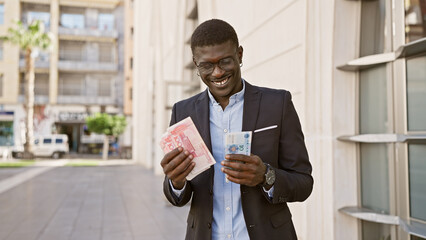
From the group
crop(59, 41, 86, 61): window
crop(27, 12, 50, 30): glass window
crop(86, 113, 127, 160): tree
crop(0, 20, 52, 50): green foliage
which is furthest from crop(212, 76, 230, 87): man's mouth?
crop(27, 12, 50, 30): glass window

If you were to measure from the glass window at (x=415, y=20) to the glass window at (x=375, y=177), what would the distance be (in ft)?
3.32

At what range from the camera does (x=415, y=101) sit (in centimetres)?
306

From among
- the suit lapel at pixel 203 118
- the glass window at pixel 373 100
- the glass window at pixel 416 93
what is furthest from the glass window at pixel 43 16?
the suit lapel at pixel 203 118

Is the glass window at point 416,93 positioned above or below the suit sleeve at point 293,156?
above

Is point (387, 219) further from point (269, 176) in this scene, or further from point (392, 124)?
point (269, 176)

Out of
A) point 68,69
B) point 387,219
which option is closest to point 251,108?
point 387,219

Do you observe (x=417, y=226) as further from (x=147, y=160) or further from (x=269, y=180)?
(x=147, y=160)

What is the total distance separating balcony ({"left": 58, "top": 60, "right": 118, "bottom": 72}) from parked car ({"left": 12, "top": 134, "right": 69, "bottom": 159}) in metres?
10.2

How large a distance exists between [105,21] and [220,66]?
129 feet

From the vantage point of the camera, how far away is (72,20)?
3734cm

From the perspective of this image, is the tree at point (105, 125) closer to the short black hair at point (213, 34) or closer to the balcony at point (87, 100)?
the balcony at point (87, 100)

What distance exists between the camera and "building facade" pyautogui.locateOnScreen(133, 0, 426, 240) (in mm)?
3094

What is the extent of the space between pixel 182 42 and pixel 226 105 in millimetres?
11626

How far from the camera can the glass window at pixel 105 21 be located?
37938 millimetres
